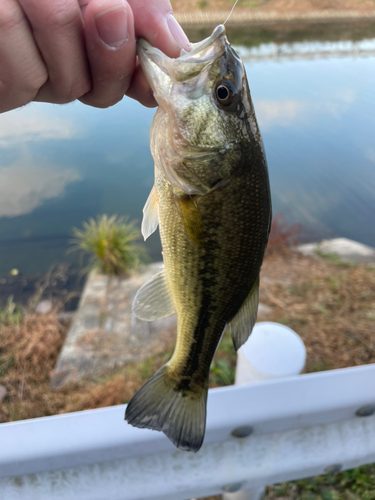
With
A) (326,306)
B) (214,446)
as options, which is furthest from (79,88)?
(326,306)

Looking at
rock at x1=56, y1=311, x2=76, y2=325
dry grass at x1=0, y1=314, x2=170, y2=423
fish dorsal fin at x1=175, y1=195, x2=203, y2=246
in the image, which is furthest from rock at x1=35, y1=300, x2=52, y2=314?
fish dorsal fin at x1=175, y1=195, x2=203, y2=246

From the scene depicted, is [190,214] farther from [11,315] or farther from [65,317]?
→ [11,315]

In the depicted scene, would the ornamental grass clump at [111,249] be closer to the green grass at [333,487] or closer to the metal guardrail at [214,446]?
the green grass at [333,487]

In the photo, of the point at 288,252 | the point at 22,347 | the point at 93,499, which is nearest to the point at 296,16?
the point at 288,252

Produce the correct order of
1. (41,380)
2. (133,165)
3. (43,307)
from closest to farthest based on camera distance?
1. (41,380)
2. (43,307)
3. (133,165)

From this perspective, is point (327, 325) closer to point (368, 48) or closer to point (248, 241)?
point (248, 241)

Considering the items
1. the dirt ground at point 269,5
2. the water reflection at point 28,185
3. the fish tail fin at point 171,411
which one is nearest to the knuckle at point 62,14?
the fish tail fin at point 171,411
